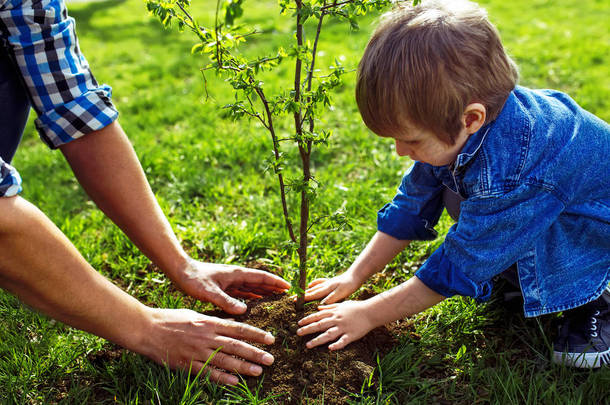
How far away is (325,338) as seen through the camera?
202 centimetres

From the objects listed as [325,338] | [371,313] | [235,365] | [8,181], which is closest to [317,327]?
[325,338]

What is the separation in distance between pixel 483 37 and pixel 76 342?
78.3 inches

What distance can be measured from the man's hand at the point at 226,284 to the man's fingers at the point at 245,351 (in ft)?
0.77

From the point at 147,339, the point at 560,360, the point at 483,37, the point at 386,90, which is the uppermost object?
the point at 483,37

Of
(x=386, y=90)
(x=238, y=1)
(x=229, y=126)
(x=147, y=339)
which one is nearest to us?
(x=238, y=1)

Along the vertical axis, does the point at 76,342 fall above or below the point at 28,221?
below

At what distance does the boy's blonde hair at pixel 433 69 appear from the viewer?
1753 mm

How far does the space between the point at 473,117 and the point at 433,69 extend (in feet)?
0.77

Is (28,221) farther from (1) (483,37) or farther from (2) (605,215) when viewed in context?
(2) (605,215)

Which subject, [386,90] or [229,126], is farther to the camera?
[229,126]

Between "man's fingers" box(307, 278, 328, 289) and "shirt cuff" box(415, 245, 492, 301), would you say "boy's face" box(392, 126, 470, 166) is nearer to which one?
"shirt cuff" box(415, 245, 492, 301)

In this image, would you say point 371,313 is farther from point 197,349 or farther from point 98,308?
point 98,308

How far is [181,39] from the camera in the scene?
300 inches

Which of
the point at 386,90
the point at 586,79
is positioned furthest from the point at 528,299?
the point at 586,79
